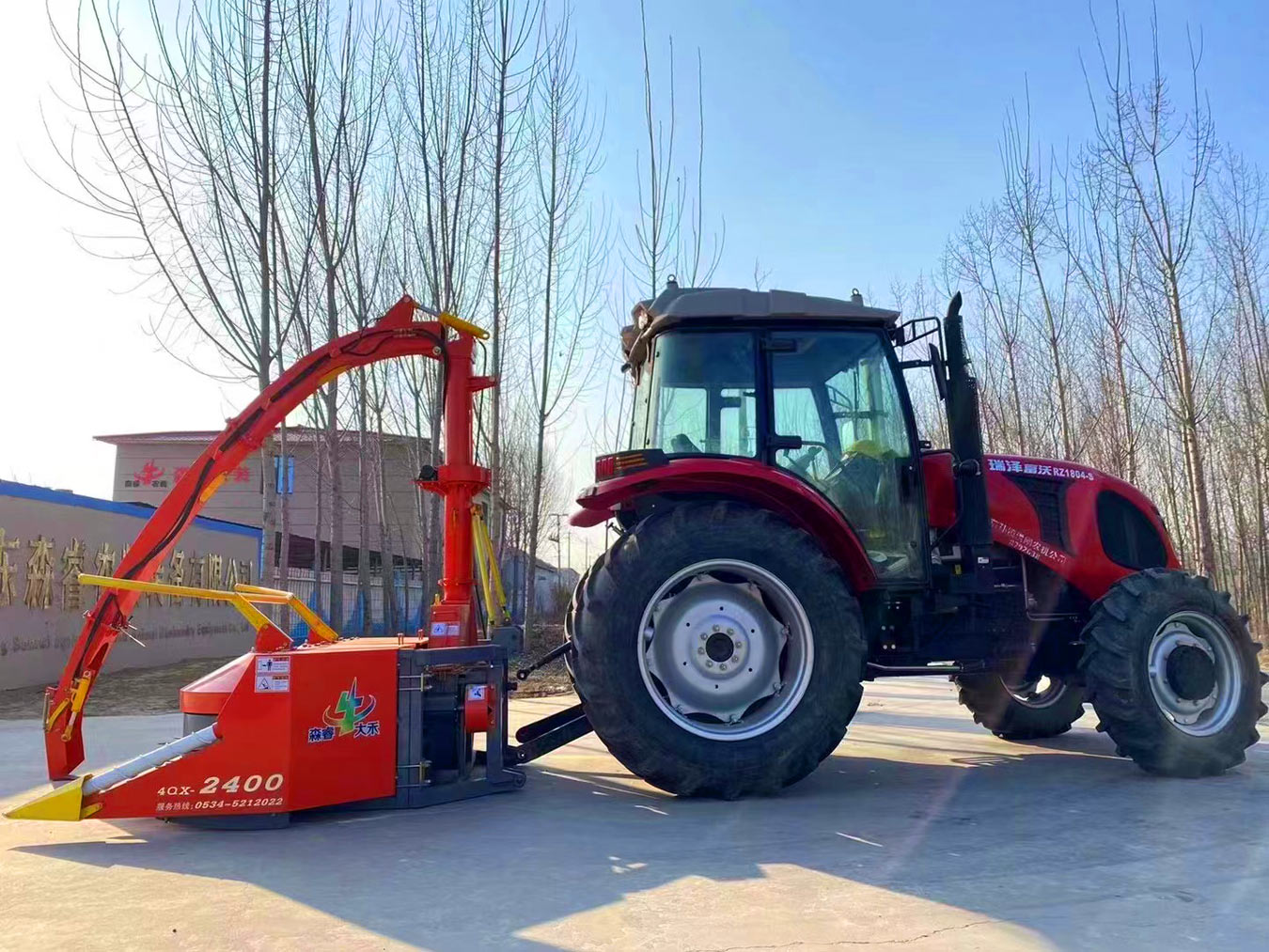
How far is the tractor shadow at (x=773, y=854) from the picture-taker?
2.65 metres

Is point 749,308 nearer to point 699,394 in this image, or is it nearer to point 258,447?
point 699,394

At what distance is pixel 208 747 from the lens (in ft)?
12.1

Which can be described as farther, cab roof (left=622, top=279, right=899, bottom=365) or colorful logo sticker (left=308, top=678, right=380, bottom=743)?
cab roof (left=622, top=279, right=899, bottom=365)

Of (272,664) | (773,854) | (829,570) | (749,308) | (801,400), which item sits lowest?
(773,854)

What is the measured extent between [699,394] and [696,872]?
2443mm

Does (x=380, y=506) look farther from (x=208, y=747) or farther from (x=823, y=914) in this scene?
(x=823, y=914)

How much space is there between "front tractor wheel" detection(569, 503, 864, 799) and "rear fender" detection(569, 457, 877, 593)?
0.12 m

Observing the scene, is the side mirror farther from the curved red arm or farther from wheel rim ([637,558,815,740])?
the curved red arm

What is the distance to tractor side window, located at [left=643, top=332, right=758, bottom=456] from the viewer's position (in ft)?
15.2

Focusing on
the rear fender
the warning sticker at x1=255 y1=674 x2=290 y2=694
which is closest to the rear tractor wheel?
the rear fender

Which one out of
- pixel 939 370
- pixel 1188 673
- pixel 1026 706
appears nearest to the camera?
pixel 1188 673

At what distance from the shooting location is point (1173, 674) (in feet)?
15.1

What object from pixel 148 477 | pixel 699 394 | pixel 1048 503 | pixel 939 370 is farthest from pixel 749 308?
pixel 148 477

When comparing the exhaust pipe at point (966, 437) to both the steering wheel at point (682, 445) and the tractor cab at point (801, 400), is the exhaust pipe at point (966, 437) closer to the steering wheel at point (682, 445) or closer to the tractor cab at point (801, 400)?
the tractor cab at point (801, 400)
